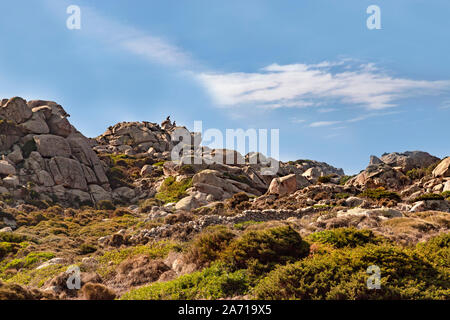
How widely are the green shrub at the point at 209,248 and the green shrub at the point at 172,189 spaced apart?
32224 mm

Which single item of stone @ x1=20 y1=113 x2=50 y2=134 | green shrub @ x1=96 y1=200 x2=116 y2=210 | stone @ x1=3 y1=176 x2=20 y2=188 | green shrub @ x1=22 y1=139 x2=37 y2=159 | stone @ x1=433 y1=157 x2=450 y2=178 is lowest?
green shrub @ x1=96 y1=200 x2=116 y2=210

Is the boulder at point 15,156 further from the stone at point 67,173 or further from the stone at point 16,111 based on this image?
the stone at point 16,111

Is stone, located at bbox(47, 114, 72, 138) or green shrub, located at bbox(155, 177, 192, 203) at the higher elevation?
stone, located at bbox(47, 114, 72, 138)

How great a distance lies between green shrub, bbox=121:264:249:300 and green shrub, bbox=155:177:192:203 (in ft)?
115

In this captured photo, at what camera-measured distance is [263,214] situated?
92.5 feet

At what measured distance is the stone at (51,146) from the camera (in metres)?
55.0

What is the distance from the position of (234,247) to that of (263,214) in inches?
574

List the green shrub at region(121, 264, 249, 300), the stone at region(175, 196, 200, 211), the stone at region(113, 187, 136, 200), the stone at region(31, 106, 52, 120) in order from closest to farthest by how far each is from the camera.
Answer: the green shrub at region(121, 264, 249, 300)
the stone at region(175, 196, 200, 211)
the stone at region(113, 187, 136, 200)
the stone at region(31, 106, 52, 120)

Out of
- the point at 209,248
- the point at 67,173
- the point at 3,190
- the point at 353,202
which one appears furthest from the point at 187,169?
the point at 209,248

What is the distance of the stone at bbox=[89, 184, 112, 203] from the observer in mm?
52719

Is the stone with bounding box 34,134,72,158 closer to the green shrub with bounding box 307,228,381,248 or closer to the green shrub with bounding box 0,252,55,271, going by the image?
the green shrub with bounding box 0,252,55,271

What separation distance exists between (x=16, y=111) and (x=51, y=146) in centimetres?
1059

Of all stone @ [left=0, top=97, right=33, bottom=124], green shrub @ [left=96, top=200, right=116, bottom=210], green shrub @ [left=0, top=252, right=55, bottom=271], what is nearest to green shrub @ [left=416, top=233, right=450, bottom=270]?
green shrub @ [left=0, top=252, right=55, bottom=271]
